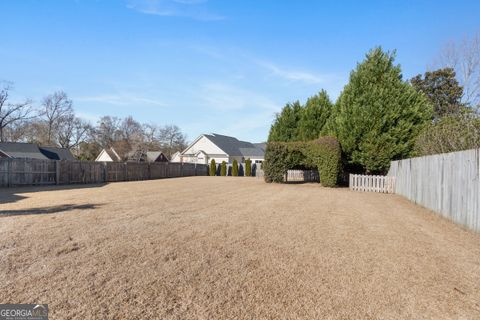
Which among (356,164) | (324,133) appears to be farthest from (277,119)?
(356,164)

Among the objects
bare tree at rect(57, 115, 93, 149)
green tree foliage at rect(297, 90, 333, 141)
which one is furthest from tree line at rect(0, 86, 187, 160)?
green tree foliage at rect(297, 90, 333, 141)

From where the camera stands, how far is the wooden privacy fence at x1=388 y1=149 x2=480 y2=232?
605 centimetres

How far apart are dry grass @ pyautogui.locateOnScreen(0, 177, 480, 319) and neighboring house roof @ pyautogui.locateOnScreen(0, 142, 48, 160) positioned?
30.1 metres

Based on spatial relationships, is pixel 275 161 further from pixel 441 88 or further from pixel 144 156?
pixel 144 156

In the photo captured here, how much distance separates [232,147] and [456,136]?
34.4 meters

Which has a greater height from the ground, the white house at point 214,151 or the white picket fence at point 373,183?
the white house at point 214,151

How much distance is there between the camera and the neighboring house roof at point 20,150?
3067 cm

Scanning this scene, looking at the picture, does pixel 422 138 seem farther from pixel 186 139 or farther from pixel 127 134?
pixel 186 139

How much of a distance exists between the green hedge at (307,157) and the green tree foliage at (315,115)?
4.20 meters

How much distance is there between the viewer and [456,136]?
377 inches

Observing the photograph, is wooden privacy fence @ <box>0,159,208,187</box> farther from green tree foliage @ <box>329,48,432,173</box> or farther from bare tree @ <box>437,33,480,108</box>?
bare tree @ <box>437,33,480,108</box>
